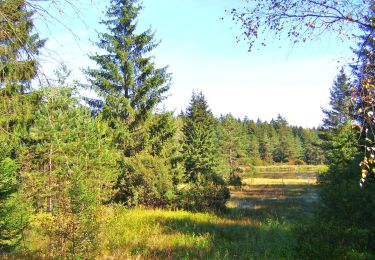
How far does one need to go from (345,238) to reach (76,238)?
7.78 meters

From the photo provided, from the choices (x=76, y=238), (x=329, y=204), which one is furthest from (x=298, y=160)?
(x=76, y=238)

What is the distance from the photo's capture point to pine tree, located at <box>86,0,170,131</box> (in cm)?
2245

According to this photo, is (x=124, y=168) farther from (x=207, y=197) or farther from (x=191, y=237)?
(x=191, y=237)

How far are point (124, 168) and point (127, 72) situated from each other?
22.5ft

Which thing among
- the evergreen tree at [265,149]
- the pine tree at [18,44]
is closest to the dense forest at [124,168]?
the pine tree at [18,44]

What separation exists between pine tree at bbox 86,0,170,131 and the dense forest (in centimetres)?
7

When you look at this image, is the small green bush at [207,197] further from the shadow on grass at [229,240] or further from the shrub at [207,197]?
the shadow on grass at [229,240]

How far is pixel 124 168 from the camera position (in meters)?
20.4

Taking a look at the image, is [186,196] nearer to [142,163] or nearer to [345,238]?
[142,163]

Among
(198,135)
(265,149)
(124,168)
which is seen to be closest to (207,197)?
(124,168)

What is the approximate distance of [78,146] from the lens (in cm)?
1609

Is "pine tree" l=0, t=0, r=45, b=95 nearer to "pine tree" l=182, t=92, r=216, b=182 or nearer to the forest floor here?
the forest floor

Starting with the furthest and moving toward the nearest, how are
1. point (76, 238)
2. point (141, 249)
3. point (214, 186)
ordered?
1. point (214, 186)
2. point (141, 249)
3. point (76, 238)

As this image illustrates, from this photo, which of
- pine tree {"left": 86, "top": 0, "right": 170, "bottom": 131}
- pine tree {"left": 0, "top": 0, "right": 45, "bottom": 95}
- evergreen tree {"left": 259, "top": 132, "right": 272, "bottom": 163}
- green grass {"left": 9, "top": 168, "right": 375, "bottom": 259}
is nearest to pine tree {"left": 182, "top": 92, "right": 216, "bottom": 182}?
pine tree {"left": 86, "top": 0, "right": 170, "bottom": 131}
